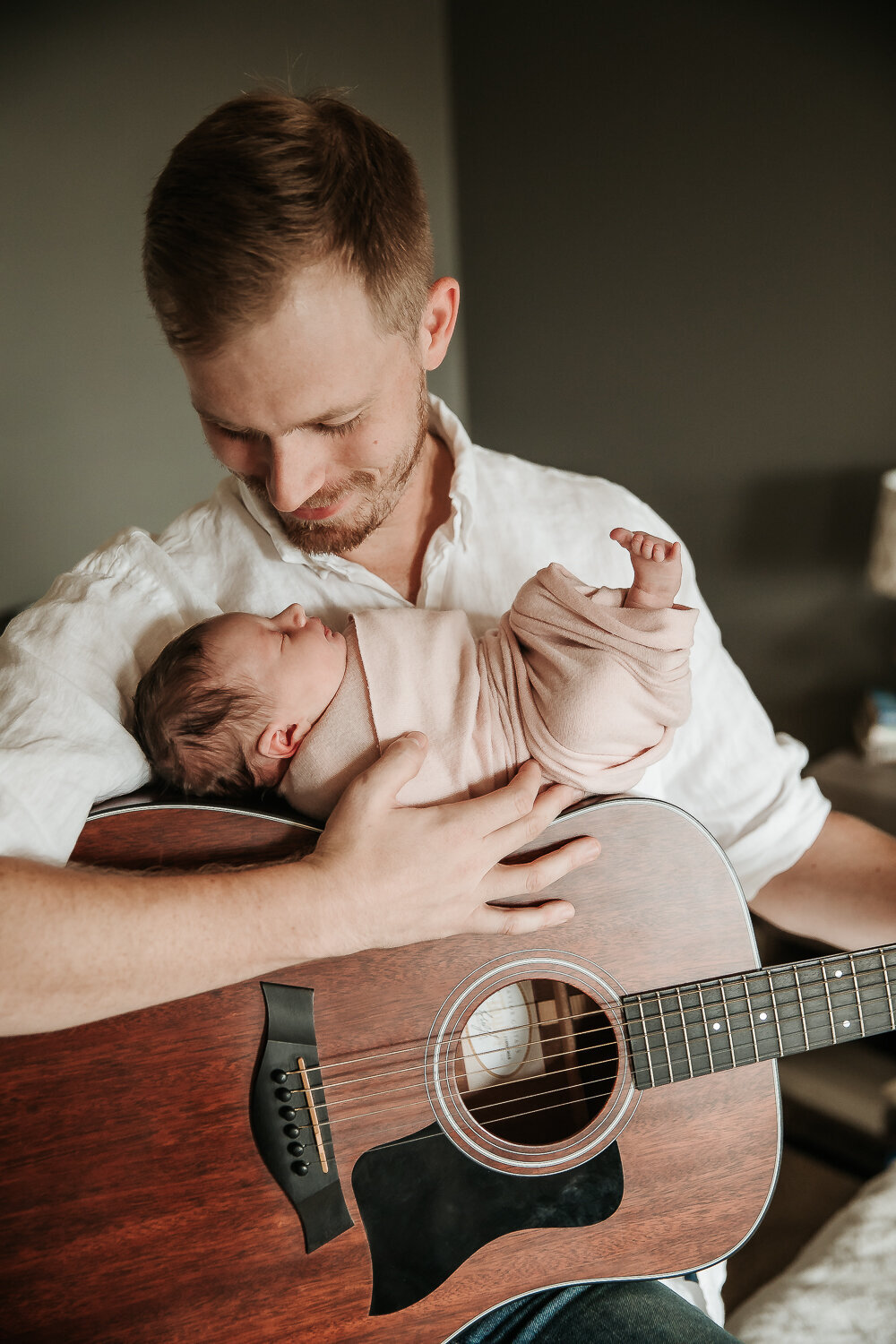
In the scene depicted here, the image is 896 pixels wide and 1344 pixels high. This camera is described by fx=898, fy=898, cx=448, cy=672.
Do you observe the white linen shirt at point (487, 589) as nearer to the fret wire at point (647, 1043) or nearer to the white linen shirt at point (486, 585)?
the white linen shirt at point (486, 585)

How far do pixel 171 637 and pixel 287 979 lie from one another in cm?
42

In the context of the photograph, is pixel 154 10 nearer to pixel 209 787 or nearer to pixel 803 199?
pixel 803 199

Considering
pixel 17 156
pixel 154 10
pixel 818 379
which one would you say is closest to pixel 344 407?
pixel 17 156

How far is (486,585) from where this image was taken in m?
1.17

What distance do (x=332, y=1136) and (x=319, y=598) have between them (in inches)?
24.1

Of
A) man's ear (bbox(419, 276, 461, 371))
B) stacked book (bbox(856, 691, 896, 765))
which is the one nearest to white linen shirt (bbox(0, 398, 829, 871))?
man's ear (bbox(419, 276, 461, 371))

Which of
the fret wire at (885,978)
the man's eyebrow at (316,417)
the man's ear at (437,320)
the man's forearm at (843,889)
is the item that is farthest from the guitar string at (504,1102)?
the man's ear at (437,320)

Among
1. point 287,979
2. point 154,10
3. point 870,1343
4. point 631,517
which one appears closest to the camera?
point 287,979

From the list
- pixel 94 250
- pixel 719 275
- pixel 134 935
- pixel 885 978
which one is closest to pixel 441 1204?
pixel 134 935

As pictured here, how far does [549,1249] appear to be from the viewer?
3.13ft

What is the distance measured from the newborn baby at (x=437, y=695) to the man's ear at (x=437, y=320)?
1.20 feet

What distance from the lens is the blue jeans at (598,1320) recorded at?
37.0 inches

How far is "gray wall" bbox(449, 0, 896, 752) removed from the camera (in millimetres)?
2043

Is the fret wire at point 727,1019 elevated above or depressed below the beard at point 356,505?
below
